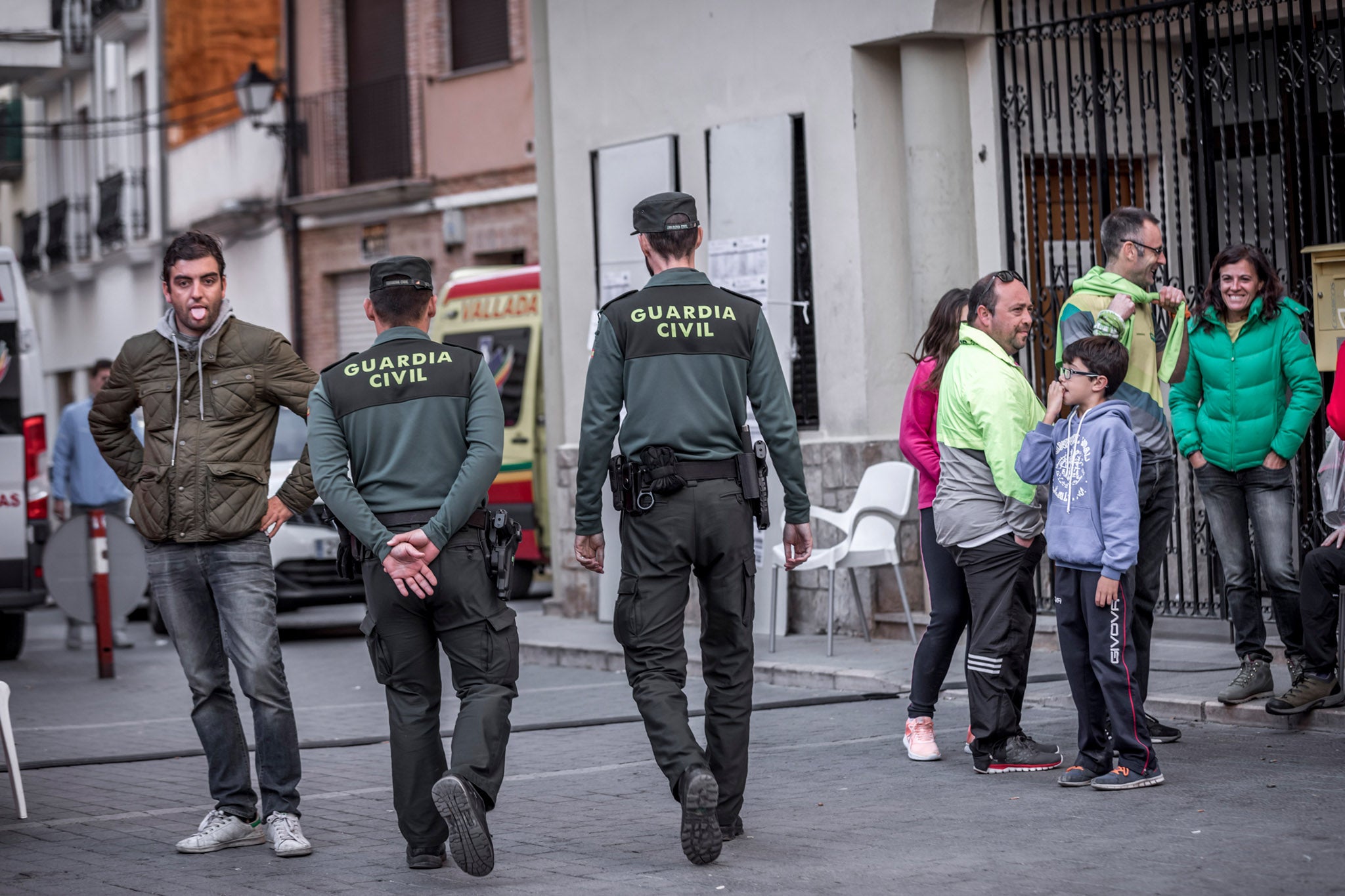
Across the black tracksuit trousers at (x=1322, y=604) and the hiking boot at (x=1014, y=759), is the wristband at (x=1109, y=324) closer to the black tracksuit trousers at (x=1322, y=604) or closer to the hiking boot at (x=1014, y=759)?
the black tracksuit trousers at (x=1322, y=604)

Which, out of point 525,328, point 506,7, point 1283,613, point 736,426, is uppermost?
point 506,7

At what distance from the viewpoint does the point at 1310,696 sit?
783cm

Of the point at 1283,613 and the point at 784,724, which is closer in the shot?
the point at 1283,613

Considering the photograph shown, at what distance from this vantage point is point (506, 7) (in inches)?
896

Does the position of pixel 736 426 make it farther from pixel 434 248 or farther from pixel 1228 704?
pixel 434 248

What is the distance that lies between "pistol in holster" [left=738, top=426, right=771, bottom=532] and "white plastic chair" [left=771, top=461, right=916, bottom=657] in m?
4.57

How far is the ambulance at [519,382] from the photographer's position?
1595cm

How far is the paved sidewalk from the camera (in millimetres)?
8242

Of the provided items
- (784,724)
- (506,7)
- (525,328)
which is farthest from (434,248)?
(784,724)

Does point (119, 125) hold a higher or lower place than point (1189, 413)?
higher

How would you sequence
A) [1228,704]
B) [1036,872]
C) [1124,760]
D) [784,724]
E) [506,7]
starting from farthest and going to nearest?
[506,7] → [784,724] → [1228,704] → [1124,760] → [1036,872]

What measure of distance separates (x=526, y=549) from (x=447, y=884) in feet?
33.6

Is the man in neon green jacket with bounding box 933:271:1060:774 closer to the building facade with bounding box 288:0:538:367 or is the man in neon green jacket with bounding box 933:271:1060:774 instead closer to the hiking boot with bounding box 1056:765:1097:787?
the hiking boot with bounding box 1056:765:1097:787

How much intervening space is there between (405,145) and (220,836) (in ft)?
61.3
